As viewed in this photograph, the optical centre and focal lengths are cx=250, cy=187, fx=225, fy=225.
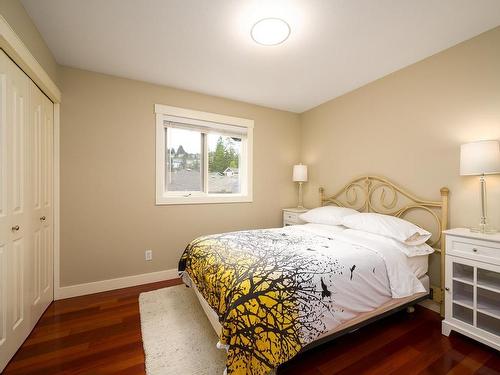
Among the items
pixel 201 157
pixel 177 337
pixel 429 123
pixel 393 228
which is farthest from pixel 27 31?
pixel 429 123

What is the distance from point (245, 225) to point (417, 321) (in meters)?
2.27

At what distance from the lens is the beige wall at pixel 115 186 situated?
8.17 feet

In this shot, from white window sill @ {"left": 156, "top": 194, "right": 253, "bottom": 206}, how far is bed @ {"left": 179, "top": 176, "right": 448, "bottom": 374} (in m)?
0.92

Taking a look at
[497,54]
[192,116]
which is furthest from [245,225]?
[497,54]

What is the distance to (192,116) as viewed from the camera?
10.1 feet

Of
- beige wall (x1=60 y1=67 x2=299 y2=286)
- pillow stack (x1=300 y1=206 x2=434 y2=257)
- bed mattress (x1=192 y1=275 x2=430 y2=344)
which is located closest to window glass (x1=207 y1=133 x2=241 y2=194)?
beige wall (x1=60 y1=67 x2=299 y2=286)

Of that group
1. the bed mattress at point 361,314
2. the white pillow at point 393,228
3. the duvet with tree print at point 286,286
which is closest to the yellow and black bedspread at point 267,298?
the duvet with tree print at point 286,286

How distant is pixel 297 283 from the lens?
1.38m

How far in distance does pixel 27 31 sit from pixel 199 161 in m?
2.03

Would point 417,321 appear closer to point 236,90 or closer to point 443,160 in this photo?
point 443,160

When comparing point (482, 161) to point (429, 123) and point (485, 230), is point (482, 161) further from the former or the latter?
point (429, 123)

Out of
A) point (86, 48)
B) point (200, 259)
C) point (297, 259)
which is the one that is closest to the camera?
point (297, 259)

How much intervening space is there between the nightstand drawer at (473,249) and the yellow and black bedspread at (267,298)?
101 cm

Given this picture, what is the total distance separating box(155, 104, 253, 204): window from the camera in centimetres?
297
